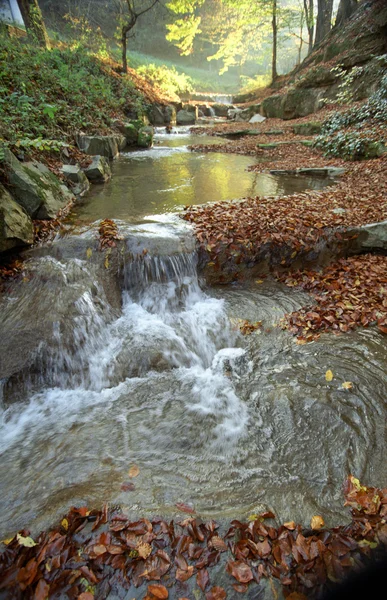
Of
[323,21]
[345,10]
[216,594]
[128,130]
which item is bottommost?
[216,594]

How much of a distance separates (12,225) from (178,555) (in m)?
4.58

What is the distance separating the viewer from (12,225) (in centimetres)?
441

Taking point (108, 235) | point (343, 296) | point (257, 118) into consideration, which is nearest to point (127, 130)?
point (108, 235)

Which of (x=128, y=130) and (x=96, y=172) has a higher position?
(x=128, y=130)

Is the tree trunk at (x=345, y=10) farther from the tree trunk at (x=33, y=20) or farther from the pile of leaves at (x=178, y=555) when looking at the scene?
the pile of leaves at (x=178, y=555)

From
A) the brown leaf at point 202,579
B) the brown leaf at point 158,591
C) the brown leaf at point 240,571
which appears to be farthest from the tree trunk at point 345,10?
the brown leaf at point 158,591

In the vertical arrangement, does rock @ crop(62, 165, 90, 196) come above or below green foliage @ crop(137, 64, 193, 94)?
below

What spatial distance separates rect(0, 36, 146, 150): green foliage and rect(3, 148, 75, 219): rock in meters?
0.52

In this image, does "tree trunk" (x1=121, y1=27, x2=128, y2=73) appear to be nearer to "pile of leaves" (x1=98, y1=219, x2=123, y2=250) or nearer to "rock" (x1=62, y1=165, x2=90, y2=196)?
"rock" (x1=62, y1=165, x2=90, y2=196)

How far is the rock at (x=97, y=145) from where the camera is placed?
369 inches

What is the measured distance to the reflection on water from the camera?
6859 millimetres

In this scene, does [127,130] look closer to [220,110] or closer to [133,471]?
[133,471]

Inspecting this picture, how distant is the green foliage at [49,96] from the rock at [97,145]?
0.40 metres

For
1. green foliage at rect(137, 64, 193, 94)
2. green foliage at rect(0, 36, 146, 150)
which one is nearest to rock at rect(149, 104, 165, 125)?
green foliage at rect(0, 36, 146, 150)
